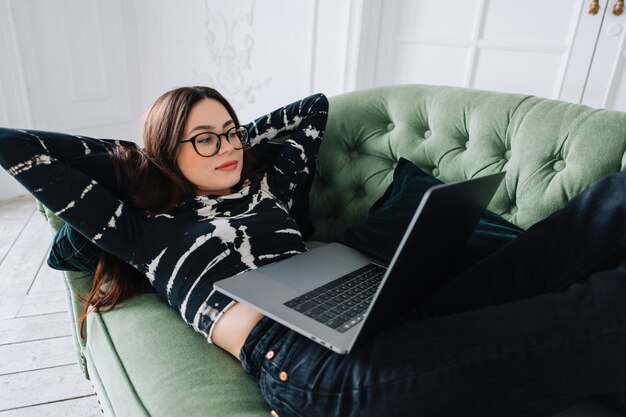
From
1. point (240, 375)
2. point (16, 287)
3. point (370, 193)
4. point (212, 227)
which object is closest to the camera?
point (240, 375)

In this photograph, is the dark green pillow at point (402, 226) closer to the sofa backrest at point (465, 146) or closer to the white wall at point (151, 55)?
the sofa backrest at point (465, 146)

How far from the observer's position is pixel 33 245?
2.19 metres

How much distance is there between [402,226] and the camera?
112 cm

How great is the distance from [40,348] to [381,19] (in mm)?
2030

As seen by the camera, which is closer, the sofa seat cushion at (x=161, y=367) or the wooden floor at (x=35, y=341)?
the sofa seat cushion at (x=161, y=367)

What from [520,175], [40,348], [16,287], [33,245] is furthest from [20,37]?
[520,175]

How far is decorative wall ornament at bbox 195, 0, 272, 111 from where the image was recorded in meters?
2.65

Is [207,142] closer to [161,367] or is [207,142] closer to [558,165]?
[161,367]

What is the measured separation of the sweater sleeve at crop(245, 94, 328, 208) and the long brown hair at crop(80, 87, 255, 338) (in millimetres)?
238

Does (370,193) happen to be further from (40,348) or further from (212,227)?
(40,348)

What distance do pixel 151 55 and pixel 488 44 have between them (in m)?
2.07

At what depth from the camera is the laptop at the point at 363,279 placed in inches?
25.6

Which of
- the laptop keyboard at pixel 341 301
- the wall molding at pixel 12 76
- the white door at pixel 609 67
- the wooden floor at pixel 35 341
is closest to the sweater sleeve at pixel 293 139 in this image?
the laptop keyboard at pixel 341 301

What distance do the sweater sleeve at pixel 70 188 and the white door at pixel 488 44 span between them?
1.70m
